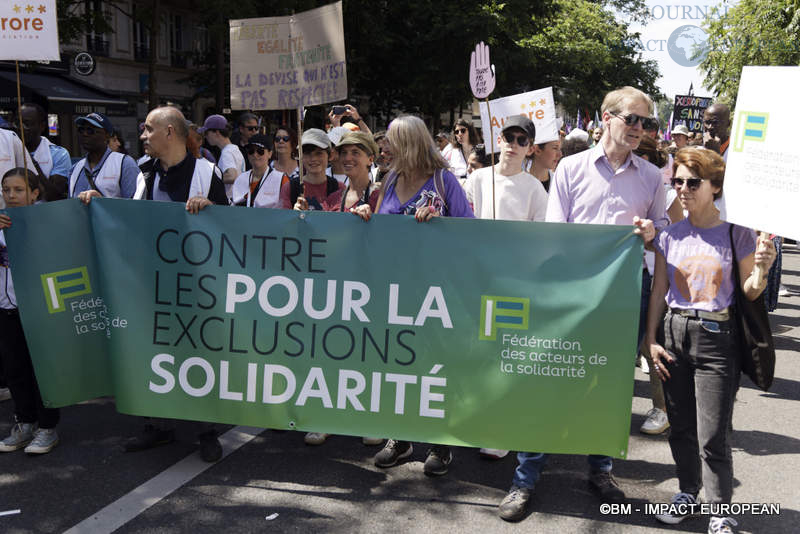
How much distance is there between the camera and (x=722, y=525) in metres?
3.57

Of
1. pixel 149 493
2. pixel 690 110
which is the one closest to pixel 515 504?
pixel 149 493

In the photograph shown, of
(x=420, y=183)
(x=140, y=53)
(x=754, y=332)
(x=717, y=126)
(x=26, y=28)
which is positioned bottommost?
(x=754, y=332)

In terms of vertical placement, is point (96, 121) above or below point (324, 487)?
above

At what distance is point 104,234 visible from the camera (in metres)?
4.39

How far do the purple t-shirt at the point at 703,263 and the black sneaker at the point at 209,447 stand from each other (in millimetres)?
2663

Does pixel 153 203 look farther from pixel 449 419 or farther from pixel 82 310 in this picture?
pixel 449 419

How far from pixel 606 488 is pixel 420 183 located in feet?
6.27

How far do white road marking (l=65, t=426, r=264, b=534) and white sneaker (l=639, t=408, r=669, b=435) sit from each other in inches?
103

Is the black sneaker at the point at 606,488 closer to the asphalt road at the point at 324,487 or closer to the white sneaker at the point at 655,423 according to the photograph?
the asphalt road at the point at 324,487

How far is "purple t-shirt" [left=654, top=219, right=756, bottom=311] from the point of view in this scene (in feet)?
11.7

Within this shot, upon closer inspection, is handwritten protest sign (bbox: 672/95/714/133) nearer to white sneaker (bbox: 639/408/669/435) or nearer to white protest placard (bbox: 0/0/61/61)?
white sneaker (bbox: 639/408/669/435)

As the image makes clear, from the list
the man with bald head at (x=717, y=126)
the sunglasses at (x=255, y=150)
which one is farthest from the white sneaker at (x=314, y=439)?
the man with bald head at (x=717, y=126)

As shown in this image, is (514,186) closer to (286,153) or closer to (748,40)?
(286,153)

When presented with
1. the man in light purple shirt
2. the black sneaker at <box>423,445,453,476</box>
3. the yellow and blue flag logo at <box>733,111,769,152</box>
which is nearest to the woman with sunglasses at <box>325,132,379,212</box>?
the man in light purple shirt
